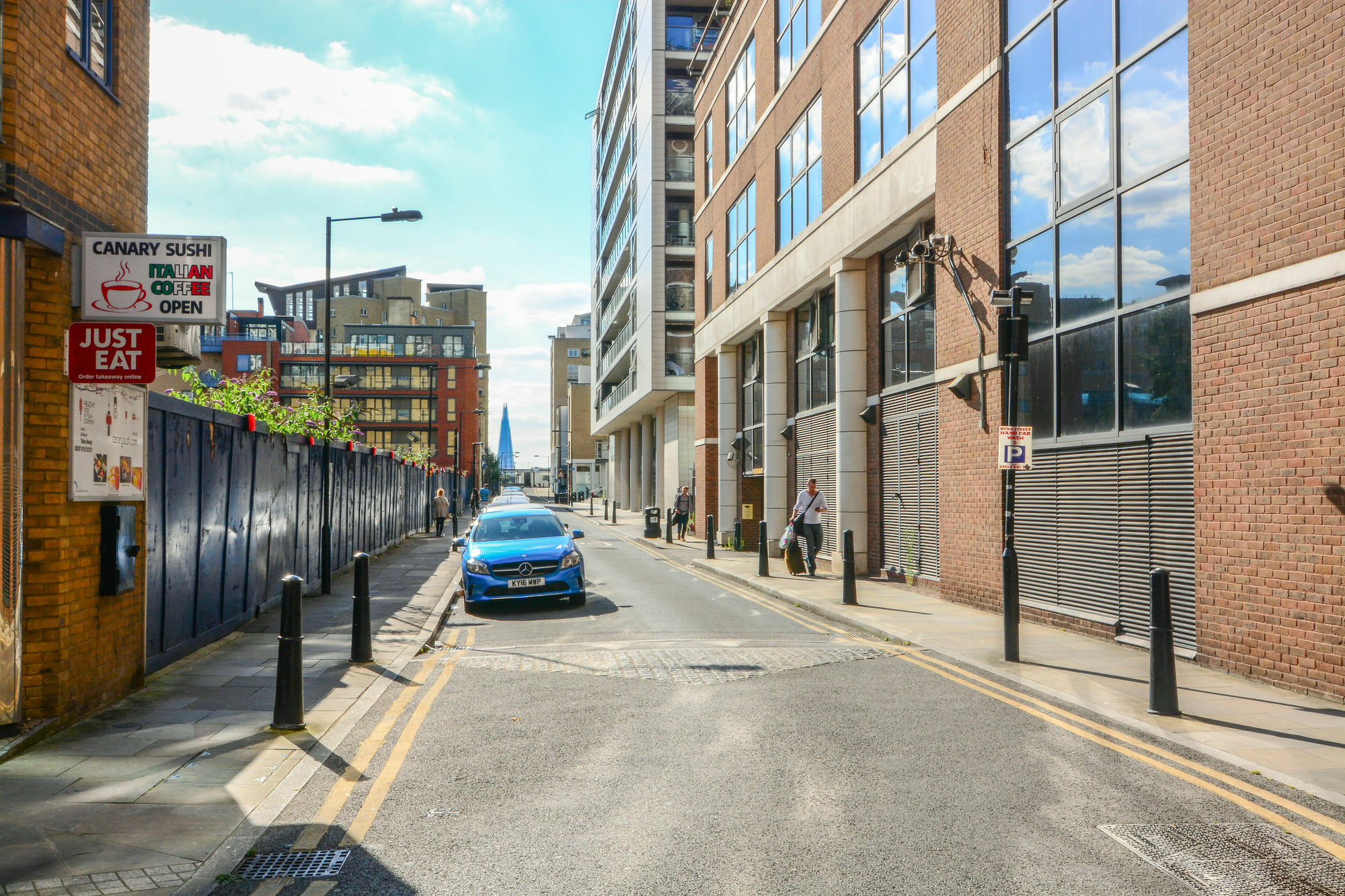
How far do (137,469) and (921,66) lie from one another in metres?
13.8

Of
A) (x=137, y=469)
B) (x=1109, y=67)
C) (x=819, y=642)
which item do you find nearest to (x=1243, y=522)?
(x=819, y=642)

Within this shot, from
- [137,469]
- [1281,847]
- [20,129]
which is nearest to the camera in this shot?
[1281,847]

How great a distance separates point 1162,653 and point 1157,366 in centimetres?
416

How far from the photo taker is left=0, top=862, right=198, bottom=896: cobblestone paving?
4234 mm

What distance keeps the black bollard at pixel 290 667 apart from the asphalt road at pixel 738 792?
0.56m

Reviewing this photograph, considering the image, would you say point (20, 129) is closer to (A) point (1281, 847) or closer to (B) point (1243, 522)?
(A) point (1281, 847)

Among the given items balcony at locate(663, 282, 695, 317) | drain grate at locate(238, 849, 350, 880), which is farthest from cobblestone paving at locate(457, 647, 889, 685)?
balcony at locate(663, 282, 695, 317)

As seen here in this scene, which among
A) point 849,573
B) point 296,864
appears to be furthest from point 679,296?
point 296,864

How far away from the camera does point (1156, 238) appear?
10.7m

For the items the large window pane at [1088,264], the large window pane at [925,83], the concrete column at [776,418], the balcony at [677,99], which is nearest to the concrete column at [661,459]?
the balcony at [677,99]

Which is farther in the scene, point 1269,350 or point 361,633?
point 361,633

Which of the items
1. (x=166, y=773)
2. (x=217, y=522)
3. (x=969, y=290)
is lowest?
(x=166, y=773)

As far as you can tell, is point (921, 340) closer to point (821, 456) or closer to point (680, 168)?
point (821, 456)

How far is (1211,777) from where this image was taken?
6086 mm
